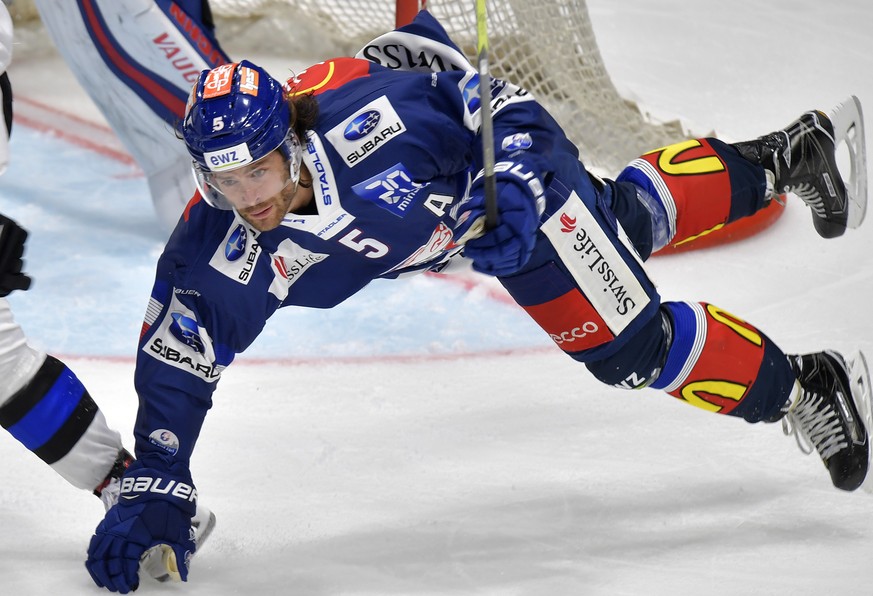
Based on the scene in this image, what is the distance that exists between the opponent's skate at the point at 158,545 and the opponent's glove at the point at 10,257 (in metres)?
0.38

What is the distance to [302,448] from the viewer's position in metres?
2.63

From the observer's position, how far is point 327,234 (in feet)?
6.46

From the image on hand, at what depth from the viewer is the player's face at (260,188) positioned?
72.7 inches

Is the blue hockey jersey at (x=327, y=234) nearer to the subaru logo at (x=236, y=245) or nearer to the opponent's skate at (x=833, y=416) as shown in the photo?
the subaru logo at (x=236, y=245)

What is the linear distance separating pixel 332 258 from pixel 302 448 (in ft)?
2.37

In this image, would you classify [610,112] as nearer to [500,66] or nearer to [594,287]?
[500,66]

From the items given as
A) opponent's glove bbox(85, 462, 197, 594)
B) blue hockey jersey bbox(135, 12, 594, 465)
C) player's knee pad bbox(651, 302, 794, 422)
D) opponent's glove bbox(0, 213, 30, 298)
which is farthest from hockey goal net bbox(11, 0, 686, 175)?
opponent's glove bbox(85, 462, 197, 594)

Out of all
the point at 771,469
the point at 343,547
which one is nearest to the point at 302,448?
the point at 343,547

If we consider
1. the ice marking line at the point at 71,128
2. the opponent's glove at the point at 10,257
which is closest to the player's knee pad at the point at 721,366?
the opponent's glove at the point at 10,257

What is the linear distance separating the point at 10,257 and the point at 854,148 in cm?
188

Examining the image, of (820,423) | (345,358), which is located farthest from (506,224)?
(345,358)

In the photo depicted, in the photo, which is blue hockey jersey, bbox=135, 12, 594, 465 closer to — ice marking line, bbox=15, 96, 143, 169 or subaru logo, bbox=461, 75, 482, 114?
subaru logo, bbox=461, 75, 482, 114

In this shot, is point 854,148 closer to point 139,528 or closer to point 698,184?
point 698,184

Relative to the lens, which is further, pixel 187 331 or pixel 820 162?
pixel 820 162
